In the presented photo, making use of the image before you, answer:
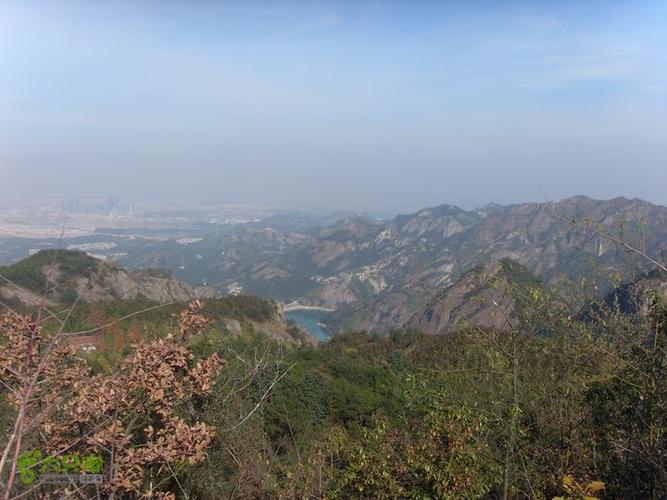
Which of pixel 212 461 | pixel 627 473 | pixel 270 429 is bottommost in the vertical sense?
pixel 270 429

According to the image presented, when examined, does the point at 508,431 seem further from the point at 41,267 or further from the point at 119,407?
the point at 41,267

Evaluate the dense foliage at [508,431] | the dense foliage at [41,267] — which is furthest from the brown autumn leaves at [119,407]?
the dense foliage at [41,267]

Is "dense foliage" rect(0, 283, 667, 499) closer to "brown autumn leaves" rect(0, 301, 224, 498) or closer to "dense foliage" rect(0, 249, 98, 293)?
"brown autumn leaves" rect(0, 301, 224, 498)

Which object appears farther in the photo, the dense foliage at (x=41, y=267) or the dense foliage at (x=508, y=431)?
the dense foliage at (x=41, y=267)

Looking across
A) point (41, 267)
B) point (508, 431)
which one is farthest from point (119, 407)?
point (41, 267)

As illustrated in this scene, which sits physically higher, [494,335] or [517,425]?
[494,335]

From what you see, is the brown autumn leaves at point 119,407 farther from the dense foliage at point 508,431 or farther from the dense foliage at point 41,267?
the dense foliage at point 41,267

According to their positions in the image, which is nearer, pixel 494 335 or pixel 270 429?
pixel 494 335

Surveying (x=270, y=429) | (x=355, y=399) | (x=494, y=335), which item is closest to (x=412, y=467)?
(x=494, y=335)

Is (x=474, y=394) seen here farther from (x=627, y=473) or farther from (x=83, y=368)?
(x=83, y=368)

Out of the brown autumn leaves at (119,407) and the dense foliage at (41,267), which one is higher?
the brown autumn leaves at (119,407)

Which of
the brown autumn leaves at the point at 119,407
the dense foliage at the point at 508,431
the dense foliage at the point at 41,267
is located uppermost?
the brown autumn leaves at the point at 119,407
